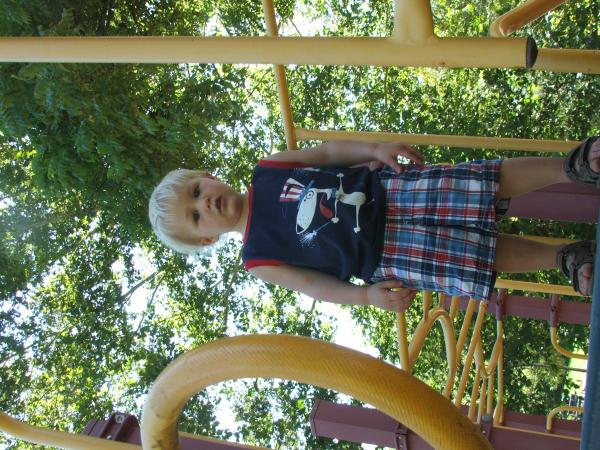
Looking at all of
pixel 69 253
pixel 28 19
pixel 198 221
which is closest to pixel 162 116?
pixel 28 19

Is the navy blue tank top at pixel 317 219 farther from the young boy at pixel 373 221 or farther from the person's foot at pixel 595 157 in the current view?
the person's foot at pixel 595 157

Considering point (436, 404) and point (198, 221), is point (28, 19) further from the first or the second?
point (436, 404)

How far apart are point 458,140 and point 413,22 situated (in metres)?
1.49

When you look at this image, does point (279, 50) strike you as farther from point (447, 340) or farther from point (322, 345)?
point (447, 340)

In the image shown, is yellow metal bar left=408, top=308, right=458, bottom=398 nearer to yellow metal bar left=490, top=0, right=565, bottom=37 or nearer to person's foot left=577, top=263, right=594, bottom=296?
person's foot left=577, top=263, right=594, bottom=296

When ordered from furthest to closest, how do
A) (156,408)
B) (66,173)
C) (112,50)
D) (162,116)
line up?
(162,116) → (66,173) → (112,50) → (156,408)

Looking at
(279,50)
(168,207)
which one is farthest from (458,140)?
(279,50)

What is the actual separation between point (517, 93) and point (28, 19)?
529cm

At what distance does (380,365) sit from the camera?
2.52 feet

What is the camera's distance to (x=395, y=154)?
75.9 inches

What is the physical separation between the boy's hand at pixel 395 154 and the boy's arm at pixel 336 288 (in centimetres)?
39

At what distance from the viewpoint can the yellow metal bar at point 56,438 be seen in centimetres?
122

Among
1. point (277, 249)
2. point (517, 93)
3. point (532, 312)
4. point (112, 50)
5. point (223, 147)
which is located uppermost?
point (517, 93)

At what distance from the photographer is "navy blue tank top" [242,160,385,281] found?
6.37 feet
